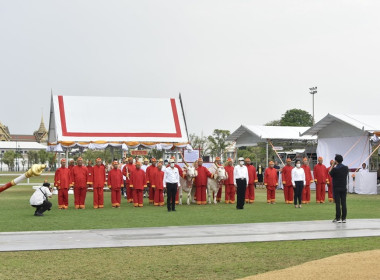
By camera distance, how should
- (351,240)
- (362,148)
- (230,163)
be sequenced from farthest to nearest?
(362,148), (230,163), (351,240)

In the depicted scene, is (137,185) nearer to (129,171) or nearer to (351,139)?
(129,171)

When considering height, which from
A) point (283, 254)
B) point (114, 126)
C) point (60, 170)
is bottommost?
point (283, 254)

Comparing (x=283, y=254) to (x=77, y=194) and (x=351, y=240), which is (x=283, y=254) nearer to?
(x=351, y=240)

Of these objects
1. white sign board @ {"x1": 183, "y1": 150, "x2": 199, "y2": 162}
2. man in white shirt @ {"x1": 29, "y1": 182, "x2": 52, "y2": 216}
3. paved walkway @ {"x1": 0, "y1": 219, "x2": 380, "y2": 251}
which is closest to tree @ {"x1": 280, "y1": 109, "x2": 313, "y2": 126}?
white sign board @ {"x1": 183, "y1": 150, "x2": 199, "y2": 162}

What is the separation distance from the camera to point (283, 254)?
1020 cm

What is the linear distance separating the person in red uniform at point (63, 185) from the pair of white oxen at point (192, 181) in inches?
172

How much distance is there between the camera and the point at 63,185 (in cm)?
2122

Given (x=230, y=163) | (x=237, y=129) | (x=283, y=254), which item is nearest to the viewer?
(x=283, y=254)

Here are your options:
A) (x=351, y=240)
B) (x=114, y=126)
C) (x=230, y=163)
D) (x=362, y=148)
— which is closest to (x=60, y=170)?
(x=230, y=163)

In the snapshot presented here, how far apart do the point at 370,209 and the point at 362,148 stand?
11.7m

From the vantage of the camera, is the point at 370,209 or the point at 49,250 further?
the point at 370,209

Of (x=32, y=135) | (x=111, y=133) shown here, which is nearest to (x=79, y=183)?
(x=111, y=133)

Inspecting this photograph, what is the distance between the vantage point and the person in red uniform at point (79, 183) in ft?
70.0

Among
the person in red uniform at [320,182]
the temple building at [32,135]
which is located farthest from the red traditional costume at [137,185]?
the temple building at [32,135]
